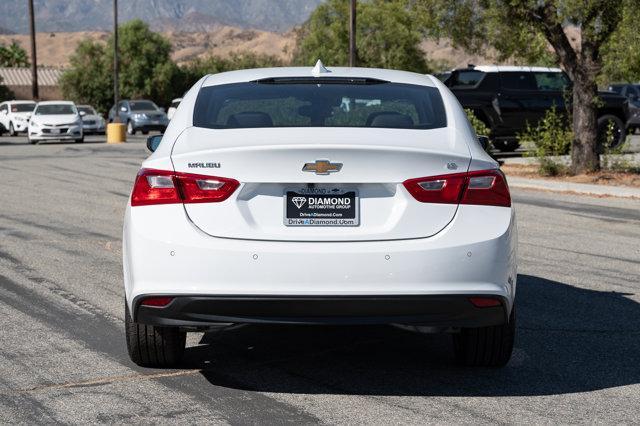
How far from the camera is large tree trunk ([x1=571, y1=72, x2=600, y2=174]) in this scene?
2100 centimetres

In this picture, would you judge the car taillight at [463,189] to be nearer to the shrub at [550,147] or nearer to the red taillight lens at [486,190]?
the red taillight lens at [486,190]

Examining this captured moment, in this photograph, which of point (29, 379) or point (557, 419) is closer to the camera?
point (557, 419)

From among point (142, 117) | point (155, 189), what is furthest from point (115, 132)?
point (155, 189)

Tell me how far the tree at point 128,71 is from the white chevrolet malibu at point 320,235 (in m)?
71.2

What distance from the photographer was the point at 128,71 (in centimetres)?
7744

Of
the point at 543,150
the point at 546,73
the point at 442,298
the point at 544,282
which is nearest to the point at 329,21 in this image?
the point at 546,73

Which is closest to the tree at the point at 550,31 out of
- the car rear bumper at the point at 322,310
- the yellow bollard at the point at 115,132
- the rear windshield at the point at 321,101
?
the rear windshield at the point at 321,101

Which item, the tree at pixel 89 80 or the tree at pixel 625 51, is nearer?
the tree at pixel 625 51

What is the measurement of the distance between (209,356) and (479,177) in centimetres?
196

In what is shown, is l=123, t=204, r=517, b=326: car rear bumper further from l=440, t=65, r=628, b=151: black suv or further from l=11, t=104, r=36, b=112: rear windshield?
l=11, t=104, r=36, b=112: rear windshield

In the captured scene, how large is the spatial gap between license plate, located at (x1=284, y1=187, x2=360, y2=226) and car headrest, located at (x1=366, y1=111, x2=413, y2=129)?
0.80 m

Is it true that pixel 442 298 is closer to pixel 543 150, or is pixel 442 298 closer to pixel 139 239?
pixel 139 239

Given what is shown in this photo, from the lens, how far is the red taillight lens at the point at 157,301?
18.5 feet

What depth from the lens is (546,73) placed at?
2780cm
